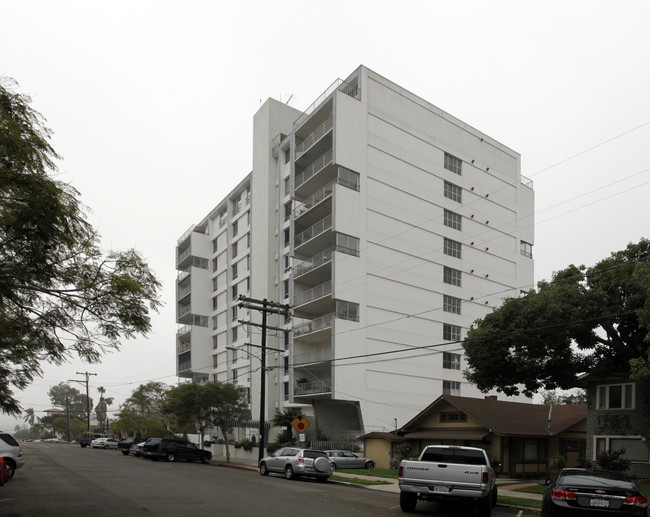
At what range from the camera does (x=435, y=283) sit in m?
50.9

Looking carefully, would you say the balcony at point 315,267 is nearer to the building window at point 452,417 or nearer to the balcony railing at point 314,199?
the balcony railing at point 314,199

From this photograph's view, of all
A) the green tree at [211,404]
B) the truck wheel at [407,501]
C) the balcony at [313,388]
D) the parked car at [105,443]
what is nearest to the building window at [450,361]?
the balcony at [313,388]

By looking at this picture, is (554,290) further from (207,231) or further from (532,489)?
(207,231)

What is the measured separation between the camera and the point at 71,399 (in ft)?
533

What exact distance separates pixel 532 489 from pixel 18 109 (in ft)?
74.1

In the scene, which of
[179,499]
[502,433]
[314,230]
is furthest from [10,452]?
[314,230]

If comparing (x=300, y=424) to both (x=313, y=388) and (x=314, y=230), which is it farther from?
(x=314, y=230)

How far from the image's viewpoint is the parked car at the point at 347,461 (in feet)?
112

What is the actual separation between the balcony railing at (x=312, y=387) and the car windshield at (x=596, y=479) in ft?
102

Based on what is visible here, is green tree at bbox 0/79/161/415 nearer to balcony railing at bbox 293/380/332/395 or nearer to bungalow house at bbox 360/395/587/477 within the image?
bungalow house at bbox 360/395/587/477

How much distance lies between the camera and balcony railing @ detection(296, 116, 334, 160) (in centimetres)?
4722

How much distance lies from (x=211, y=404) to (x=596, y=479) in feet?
118

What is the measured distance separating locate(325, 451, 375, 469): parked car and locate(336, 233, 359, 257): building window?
50.1 ft

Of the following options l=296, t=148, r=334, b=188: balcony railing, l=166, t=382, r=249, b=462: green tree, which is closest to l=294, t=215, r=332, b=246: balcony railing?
l=296, t=148, r=334, b=188: balcony railing
